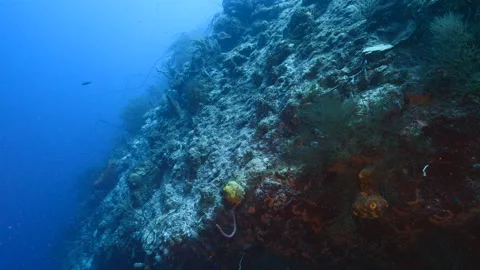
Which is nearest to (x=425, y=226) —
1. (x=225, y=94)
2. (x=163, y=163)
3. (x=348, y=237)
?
(x=348, y=237)

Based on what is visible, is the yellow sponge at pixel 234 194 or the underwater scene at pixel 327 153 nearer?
the underwater scene at pixel 327 153

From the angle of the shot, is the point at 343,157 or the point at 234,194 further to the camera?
the point at 234,194

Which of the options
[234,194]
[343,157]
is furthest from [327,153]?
[234,194]

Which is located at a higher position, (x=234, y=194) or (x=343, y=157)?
(x=343, y=157)

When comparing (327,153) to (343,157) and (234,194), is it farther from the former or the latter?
(234,194)

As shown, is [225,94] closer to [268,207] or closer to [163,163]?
[163,163]

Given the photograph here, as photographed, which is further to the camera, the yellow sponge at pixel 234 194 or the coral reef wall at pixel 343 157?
the yellow sponge at pixel 234 194

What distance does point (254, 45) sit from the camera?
847cm

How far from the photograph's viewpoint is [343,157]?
3.37 meters

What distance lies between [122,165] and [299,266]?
1214cm

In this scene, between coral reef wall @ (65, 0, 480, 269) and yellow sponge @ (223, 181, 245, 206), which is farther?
yellow sponge @ (223, 181, 245, 206)

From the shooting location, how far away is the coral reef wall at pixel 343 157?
2.86 metres

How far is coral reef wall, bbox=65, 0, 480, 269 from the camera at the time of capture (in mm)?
2863

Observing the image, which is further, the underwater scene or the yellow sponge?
the yellow sponge
